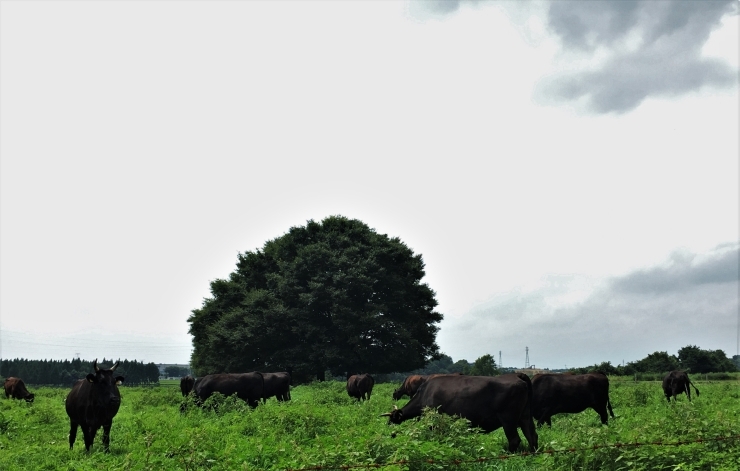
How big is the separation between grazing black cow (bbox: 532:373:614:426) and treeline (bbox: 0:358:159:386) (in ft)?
361

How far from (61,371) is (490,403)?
129578 millimetres

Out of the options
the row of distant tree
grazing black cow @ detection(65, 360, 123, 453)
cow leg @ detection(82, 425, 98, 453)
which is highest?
the row of distant tree

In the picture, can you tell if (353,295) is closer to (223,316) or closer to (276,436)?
(223,316)

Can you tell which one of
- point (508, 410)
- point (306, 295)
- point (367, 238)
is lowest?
point (508, 410)

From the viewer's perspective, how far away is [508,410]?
12.7 m

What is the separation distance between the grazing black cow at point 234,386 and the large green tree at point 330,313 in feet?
62.6

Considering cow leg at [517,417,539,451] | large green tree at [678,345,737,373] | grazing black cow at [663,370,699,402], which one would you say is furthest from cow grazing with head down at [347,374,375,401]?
large green tree at [678,345,737,373]

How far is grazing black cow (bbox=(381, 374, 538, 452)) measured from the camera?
12.6 meters

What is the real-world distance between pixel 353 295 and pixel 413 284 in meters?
6.94

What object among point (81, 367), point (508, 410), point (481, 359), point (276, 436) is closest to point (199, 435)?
point (276, 436)

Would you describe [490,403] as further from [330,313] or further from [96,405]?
[330,313]

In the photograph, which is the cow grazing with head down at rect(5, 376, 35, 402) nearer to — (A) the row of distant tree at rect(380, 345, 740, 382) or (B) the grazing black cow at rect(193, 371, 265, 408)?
(B) the grazing black cow at rect(193, 371, 265, 408)

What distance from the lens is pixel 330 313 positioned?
1800 inches

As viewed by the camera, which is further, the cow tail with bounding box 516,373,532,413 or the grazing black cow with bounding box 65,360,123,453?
the grazing black cow with bounding box 65,360,123,453
